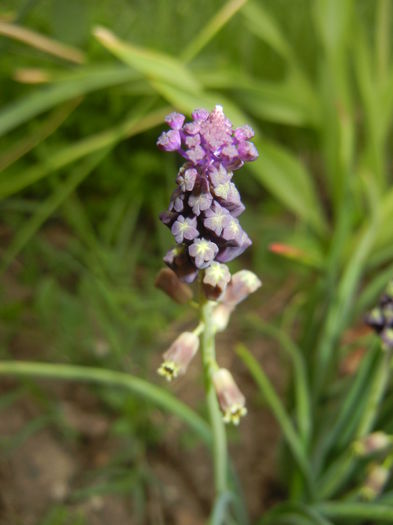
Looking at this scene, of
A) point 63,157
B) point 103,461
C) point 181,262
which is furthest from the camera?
point 63,157

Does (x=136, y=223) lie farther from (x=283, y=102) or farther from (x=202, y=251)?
(x=202, y=251)

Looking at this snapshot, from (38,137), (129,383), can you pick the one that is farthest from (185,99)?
(129,383)

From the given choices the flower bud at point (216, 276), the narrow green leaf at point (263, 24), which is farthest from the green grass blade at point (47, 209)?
the flower bud at point (216, 276)

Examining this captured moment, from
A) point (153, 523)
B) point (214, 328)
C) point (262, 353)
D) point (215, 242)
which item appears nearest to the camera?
point (215, 242)

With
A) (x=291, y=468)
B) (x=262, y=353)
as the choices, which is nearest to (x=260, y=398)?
(x=262, y=353)

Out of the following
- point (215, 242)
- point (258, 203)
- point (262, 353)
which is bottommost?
point (215, 242)

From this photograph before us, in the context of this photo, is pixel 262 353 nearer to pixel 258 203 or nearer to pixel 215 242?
pixel 258 203
